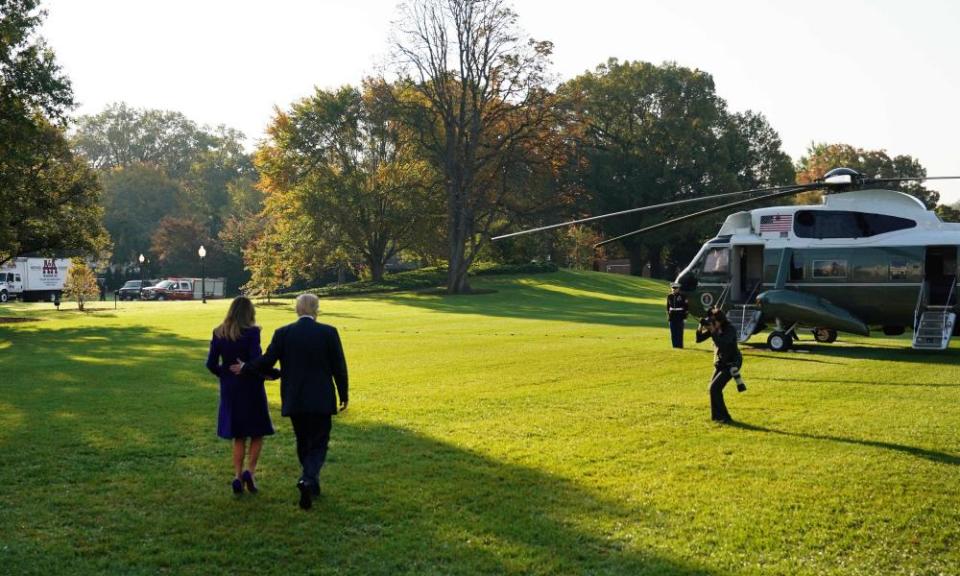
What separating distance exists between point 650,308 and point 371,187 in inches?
908

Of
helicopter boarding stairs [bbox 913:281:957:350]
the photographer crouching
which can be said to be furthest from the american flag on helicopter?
the photographer crouching

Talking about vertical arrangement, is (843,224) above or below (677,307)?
above

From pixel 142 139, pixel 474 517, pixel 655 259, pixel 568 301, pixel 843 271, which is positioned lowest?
pixel 474 517

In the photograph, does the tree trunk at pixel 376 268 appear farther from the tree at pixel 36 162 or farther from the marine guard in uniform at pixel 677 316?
the marine guard in uniform at pixel 677 316

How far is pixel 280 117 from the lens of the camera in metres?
60.0

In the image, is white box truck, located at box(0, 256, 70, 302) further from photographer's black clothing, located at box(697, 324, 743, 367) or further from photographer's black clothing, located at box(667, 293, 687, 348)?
photographer's black clothing, located at box(697, 324, 743, 367)

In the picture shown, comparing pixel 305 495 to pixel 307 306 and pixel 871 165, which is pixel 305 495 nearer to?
pixel 307 306

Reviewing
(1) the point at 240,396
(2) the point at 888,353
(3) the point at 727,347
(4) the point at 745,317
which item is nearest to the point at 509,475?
(1) the point at 240,396

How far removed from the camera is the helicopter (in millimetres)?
21547

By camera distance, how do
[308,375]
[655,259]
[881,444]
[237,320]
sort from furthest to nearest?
1. [655,259]
2. [881,444]
3. [237,320]
4. [308,375]

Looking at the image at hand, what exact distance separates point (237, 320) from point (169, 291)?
6725 centimetres

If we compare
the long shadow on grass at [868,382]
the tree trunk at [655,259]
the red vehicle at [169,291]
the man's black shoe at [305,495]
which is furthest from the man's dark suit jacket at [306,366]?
the red vehicle at [169,291]

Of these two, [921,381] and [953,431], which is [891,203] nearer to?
[921,381]

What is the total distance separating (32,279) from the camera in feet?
204
